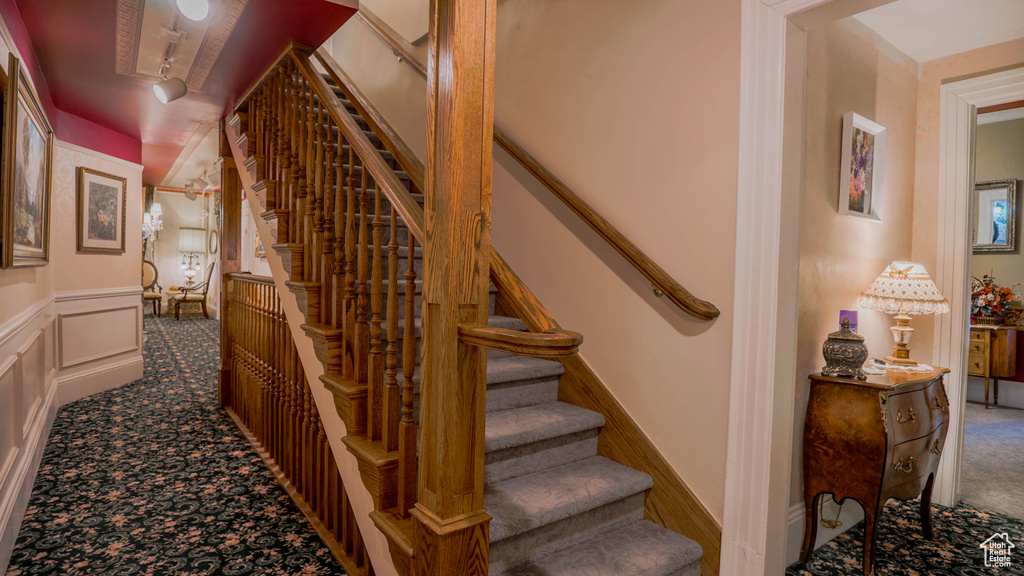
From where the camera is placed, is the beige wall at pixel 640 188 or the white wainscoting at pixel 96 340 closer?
the beige wall at pixel 640 188

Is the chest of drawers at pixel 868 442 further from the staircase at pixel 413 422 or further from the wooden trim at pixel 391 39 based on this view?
the wooden trim at pixel 391 39

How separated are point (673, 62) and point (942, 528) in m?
2.58

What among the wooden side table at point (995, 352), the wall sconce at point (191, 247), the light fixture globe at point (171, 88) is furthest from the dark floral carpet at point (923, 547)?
Answer: the wall sconce at point (191, 247)

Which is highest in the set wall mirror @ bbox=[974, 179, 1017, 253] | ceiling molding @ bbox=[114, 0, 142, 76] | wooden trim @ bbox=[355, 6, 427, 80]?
wooden trim @ bbox=[355, 6, 427, 80]

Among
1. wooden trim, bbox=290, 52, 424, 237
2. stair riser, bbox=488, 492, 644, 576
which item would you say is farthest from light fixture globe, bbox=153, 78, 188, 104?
stair riser, bbox=488, 492, 644, 576

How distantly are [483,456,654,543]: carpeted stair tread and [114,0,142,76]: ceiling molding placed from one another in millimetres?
2793

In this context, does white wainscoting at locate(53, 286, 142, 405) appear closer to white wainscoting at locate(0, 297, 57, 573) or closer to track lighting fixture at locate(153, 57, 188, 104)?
white wainscoting at locate(0, 297, 57, 573)

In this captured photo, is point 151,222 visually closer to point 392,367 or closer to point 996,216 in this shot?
point 392,367

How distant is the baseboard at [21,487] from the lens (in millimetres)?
2033

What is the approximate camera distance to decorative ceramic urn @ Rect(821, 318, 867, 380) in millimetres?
2127

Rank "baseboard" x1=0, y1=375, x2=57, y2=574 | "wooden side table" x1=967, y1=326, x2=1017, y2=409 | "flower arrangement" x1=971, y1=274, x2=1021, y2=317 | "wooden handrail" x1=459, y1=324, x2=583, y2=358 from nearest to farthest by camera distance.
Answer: "wooden handrail" x1=459, y1=324, x2=583, y2=358, "baseboard" x1=0, y1=375, x2=57, y2=574, "wooden side table" x1=967, y1=326, x2=1017, y2=409, "flower arrangement" x1=971, y1=274, x2=1021, y2=317

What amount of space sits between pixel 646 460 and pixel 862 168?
1.72 metres

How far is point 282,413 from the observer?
298 centimetres

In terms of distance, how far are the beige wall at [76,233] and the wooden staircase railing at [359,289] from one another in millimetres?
2325
